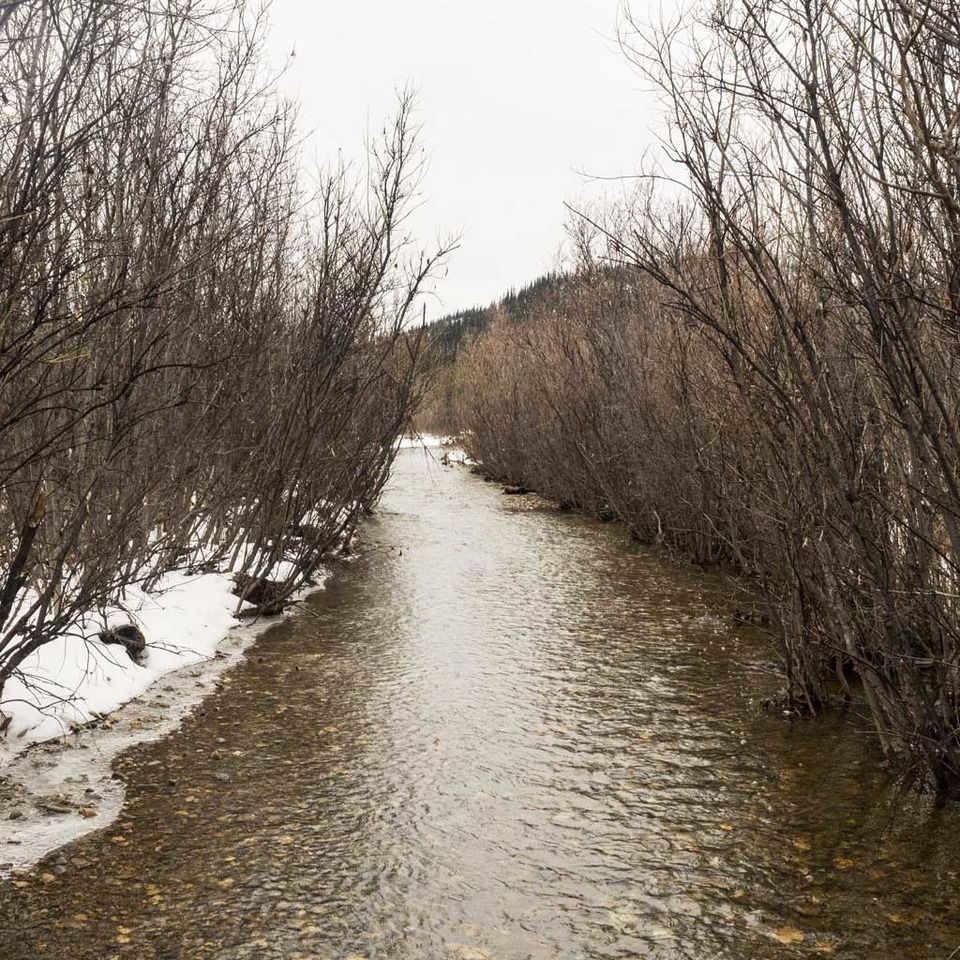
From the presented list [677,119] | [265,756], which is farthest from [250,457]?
[677,119]

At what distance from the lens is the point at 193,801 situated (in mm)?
5203

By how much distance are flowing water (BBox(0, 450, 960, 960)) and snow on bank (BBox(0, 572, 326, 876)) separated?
201mm

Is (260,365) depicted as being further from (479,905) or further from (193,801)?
(479,905)

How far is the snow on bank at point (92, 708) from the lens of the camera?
4926 mm

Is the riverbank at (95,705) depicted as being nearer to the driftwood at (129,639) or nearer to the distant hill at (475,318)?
the driftwood at (129,639)

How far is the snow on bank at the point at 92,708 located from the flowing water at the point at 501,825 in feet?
0.66

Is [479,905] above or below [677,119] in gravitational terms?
below

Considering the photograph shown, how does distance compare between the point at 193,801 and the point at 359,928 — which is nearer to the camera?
the point at 359,928

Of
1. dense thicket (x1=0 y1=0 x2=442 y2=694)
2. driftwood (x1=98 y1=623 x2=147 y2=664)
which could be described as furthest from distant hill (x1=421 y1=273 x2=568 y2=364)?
driftwood (x1=98 y1=623 x2=147 y2=664)

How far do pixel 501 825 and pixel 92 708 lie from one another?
328 cm

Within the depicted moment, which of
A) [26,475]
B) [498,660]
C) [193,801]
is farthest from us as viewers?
[498,660]

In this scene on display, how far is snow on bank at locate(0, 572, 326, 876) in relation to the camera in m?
4.93

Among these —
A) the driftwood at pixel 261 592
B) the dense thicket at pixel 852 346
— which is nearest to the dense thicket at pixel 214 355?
the driftwood at pixel 261 592

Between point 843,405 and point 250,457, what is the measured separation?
7144 millimetres
